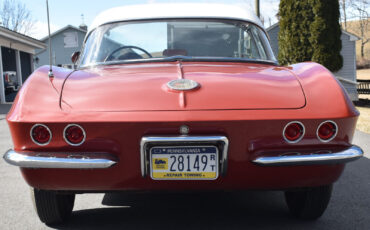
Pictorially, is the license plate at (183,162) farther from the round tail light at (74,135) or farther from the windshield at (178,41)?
the windshield at (178,41)

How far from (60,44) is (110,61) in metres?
38.8

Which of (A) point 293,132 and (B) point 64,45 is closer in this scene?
(A) point 293,132

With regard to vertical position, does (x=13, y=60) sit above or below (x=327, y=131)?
above

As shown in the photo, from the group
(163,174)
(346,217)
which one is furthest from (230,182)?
(346,217)

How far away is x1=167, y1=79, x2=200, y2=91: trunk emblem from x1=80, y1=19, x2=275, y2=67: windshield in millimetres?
920

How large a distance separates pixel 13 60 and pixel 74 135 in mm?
25764

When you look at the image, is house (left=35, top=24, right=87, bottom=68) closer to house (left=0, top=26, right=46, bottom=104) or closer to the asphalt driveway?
house (left=0, top=26, right=46, bottom=104)

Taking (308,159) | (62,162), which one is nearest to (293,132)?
(308,159)

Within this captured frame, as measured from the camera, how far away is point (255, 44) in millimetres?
3848

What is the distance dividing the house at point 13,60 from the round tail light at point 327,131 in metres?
17.9

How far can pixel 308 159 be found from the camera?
8.30 ft

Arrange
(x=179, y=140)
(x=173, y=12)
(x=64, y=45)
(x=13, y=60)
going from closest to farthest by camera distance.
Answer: (x=179, y=140)
(x=173, y=12)
(x=13, y=60)
(x=64, y=45)

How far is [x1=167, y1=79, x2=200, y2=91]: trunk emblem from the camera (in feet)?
8.74

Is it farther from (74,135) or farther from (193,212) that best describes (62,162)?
(193,212)
